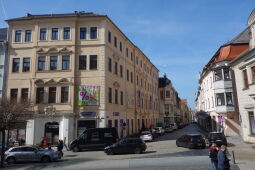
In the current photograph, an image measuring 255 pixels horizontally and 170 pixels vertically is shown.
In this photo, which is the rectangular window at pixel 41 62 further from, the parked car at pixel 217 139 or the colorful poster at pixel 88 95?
the parked car at pixel 217 139

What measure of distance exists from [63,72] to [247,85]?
22.1 metres

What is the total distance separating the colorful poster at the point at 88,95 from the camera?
2574cm

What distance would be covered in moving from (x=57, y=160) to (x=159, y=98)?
48.7 meters

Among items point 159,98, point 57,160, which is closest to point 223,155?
point 57,160

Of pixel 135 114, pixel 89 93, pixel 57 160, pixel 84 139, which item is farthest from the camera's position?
pixel 135 114

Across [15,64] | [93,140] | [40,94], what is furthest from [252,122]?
[15,64]

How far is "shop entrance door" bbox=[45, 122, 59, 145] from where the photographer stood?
25547mm

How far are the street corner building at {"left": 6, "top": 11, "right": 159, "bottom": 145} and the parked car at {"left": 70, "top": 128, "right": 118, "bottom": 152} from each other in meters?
3.37

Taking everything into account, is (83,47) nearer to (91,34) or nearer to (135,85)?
(91,34)

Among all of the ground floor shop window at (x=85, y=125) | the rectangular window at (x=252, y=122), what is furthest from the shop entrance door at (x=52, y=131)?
the rectangular window at (x=252, y=122)

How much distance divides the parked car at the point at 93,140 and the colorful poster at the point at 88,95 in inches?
197

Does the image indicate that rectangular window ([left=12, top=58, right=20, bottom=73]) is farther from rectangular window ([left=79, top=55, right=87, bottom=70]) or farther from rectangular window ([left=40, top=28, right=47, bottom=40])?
rectangular window ([left=79, top=55, right=87, bottom=70])

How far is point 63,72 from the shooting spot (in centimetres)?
2641

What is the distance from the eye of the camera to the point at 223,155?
9297 mm
